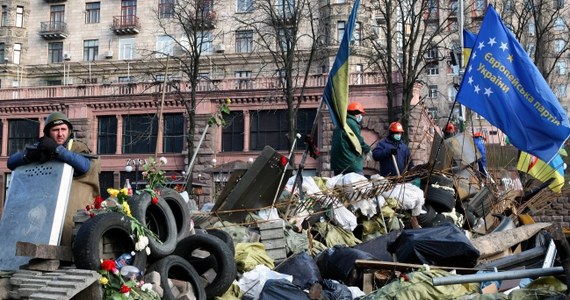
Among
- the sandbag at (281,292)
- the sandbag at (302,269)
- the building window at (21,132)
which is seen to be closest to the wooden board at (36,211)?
the sandbag at (281,292)

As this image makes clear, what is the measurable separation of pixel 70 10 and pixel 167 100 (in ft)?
44.0

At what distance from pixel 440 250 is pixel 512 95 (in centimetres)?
315

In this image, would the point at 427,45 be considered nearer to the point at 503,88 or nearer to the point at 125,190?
the point at 503,88

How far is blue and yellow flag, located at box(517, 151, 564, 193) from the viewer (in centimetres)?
1310

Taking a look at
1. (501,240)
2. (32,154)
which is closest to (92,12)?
(501,240)

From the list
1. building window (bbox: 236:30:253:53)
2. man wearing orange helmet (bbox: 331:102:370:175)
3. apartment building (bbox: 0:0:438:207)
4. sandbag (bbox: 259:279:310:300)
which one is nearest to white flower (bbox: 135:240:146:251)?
sandbag (bbox: 259:279:310:300)

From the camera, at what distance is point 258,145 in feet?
119

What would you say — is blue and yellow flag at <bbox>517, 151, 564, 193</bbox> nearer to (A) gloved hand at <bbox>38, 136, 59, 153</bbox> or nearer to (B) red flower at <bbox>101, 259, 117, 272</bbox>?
(B) red flower at <bbox>101, 259, 117, 272</bbox>

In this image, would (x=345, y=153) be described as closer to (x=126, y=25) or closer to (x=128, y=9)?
(x=126, y=25)

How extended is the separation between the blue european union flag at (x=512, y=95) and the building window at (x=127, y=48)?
37532 millimetres

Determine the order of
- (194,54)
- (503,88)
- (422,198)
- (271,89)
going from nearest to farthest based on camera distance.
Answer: (503,88)
(422,198)
(194,54)
(271,89)

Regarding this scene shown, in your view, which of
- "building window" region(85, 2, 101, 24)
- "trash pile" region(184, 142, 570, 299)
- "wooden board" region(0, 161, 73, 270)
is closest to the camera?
"wooden board" region(0, 161, 73, 270)

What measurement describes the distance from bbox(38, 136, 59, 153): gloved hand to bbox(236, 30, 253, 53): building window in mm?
36556

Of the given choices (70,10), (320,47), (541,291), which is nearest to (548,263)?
(541,291)
